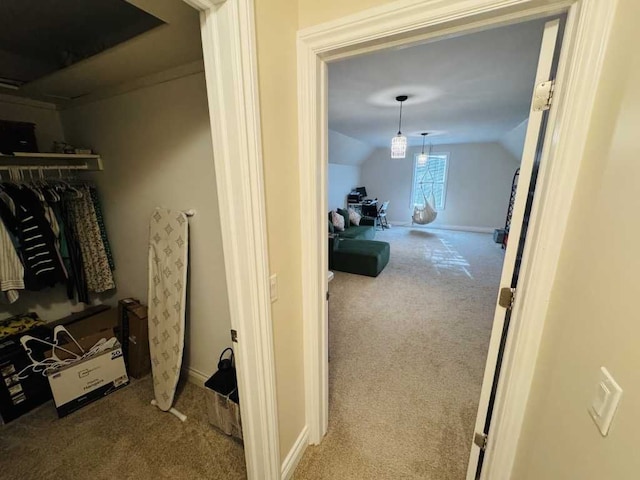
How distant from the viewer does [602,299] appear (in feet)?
1.97

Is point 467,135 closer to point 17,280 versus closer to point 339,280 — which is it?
point 339,280

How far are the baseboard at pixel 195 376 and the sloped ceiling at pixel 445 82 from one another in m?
2.29

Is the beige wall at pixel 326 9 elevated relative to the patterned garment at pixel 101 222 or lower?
elevated

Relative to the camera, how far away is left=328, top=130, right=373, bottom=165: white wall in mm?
5460

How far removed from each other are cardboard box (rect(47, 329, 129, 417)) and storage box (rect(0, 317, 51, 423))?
7.4 inches

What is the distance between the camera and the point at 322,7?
996mm

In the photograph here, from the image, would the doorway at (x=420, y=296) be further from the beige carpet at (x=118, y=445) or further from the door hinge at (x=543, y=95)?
the beige carpet at (x=118, y=445)

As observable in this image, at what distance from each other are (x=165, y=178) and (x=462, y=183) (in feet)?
24.9

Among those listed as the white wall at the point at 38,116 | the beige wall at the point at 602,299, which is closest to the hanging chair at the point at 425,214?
the beige wall at the point at 602,299

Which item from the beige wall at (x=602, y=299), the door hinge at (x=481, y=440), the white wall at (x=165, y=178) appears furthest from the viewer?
the white wall at (x=165, y=178)

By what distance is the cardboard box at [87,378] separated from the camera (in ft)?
5.44

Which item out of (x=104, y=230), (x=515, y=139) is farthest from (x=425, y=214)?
(x=104, y=230)

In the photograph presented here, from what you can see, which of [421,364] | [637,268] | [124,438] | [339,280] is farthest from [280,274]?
[339,280]

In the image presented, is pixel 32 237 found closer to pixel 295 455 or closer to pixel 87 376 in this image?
pixel 87 376
